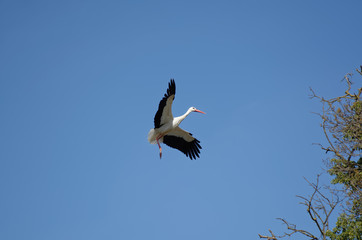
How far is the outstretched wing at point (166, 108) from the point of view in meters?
10.3

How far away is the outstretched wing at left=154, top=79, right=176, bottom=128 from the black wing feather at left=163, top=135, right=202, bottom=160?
996 millimetres

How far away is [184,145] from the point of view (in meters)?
12.1

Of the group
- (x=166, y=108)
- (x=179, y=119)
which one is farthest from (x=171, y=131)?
(x=166, y=108)

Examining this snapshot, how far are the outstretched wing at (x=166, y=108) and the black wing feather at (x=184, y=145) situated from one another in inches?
39.2

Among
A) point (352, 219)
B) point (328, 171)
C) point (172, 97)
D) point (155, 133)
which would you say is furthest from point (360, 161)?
point (155, 133)

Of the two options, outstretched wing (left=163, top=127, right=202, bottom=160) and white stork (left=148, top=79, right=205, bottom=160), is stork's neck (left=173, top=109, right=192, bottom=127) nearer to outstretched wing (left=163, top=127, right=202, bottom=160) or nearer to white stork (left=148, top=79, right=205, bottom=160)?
white stork (left=148, top=79, right=205, bottom=160)

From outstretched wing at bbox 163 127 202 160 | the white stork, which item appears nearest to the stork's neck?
the white stork

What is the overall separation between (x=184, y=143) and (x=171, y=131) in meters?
0.62

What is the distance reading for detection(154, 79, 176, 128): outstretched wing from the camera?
10328mm

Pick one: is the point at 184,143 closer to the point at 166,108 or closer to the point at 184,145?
the point at 184,145

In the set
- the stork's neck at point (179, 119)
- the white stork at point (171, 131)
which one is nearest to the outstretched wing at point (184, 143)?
the white stork at point (171, 131)

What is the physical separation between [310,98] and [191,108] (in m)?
4.25

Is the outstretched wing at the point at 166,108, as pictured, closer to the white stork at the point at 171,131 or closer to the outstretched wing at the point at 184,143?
the white stork at the point at 171,131

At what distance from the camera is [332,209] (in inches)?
266
